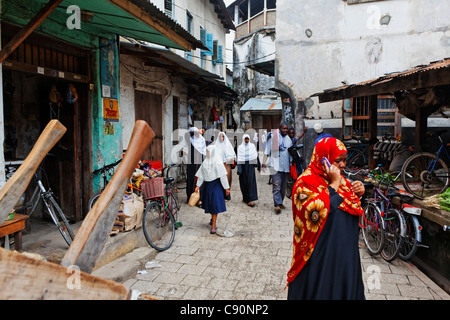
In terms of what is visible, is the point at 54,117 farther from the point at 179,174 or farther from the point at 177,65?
the point at 179,174

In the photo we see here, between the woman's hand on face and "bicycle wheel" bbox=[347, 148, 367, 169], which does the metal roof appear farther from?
the woman's hand on face

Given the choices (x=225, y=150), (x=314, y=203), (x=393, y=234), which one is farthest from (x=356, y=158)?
(x=314, y=203)

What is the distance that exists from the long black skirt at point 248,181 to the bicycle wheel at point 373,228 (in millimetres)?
3447

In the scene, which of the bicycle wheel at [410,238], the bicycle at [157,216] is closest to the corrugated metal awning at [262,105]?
the bicycle at [157,216]

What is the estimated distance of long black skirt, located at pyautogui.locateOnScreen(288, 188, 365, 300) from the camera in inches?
100

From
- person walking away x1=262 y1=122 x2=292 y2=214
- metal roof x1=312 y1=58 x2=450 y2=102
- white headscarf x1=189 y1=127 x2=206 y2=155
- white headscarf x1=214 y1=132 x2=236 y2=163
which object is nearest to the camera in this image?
metal roof x1=312 y1=58 x2=450 y2=102

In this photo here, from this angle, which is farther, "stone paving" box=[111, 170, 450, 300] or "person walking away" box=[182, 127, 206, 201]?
"person walking away" box=[182, 127, 206, 201]

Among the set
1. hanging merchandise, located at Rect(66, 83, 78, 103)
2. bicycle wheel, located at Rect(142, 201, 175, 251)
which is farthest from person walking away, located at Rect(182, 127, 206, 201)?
hanging merchandise, located at Rect(66, 83, 78, 103)

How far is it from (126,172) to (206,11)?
17930 millimetres

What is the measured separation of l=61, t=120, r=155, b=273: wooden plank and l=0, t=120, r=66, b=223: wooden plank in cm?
35

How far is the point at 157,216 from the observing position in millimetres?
6094

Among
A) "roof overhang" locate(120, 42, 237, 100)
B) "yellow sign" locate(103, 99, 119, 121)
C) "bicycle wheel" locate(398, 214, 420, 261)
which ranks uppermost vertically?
"roof overhang" locate(120, 42, 237, 100)

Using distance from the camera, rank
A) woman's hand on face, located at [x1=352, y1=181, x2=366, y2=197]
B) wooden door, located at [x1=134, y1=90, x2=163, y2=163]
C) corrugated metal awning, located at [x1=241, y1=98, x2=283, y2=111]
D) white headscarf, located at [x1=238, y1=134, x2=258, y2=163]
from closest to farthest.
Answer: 1. woman's hand on face, located at [x1=352, y1=181, x2=366, y2=197]
2. white headscarf, located at [x1=238, y1=134, x2=258, y2=163]
3. wooden door, located at [x1=134, y1=90, x2=163, y2=163]
4. corrugated metal awning, located at [x1=241, y1=98, x2=283, y2=111]

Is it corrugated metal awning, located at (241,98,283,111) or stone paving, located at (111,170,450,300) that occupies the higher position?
corrugated metal awning, located at (241,98,283,111)
